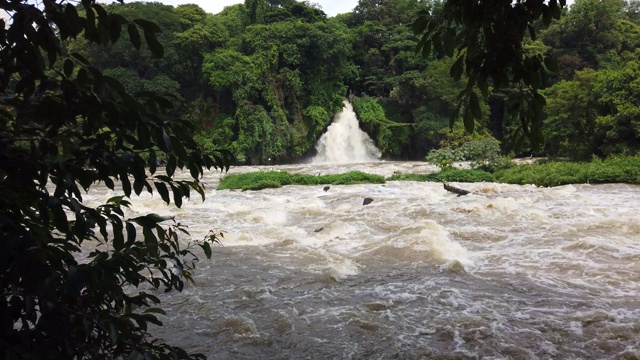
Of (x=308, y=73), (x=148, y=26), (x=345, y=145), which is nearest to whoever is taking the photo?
(x=148, y=26)

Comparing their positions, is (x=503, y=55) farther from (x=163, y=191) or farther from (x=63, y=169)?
(x=63, y=169)

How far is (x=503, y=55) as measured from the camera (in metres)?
1.58

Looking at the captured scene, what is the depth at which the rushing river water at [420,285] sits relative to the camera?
460 cm

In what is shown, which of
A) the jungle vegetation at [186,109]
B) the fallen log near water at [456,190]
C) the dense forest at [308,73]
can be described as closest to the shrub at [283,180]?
the jungle vegetation at [186,109]

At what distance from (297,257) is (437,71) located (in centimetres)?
2493

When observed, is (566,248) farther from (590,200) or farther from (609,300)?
(590,200)

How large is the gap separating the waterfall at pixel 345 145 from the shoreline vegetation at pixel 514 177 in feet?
38.0

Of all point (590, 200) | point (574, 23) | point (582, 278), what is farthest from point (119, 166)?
point (574, 23)

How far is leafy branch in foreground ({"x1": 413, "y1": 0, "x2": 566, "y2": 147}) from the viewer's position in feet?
5.19

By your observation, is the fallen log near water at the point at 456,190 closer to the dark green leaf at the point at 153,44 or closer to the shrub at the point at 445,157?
the shrub at the point at 445,157

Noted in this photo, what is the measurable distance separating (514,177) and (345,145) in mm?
14988

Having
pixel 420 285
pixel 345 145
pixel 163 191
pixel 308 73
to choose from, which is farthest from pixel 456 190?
pixel 308 73

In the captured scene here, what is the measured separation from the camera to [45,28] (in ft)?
4.16

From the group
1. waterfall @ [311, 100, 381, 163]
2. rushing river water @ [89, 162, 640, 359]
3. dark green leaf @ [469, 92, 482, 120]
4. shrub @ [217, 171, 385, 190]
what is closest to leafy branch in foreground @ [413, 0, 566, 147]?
dark green leaf @ [469, 92, 482, 120]
